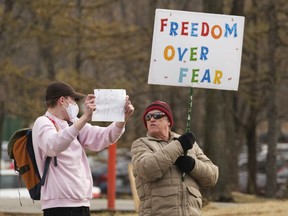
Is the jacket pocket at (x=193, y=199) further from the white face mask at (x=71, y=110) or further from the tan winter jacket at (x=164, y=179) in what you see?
the white face mask at (x=71, y=110)

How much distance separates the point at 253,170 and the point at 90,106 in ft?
71.9

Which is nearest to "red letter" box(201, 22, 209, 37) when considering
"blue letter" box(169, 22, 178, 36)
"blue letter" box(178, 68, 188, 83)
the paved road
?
"blue letter" box(169, 22, 178, 36)

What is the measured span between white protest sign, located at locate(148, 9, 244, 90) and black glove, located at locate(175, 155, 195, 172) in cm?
136

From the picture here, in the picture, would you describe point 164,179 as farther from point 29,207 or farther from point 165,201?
point 29,207

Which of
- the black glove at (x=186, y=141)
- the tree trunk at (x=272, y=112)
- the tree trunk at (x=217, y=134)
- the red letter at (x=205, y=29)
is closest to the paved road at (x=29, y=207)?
the tree trunk at (x=217, y=134)

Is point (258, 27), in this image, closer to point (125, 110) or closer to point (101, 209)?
point (101, 209)

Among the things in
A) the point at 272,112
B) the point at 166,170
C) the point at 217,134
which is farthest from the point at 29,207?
the point at 272,112

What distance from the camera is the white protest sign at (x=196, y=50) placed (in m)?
8.42

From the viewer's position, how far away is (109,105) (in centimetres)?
696

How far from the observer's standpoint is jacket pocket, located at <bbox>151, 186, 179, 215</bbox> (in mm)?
7082

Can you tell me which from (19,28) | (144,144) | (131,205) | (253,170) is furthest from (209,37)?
(253,170)

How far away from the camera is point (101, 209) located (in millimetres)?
14742

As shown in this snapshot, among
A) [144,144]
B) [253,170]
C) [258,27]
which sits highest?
[258,27]

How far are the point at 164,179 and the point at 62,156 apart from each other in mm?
808
